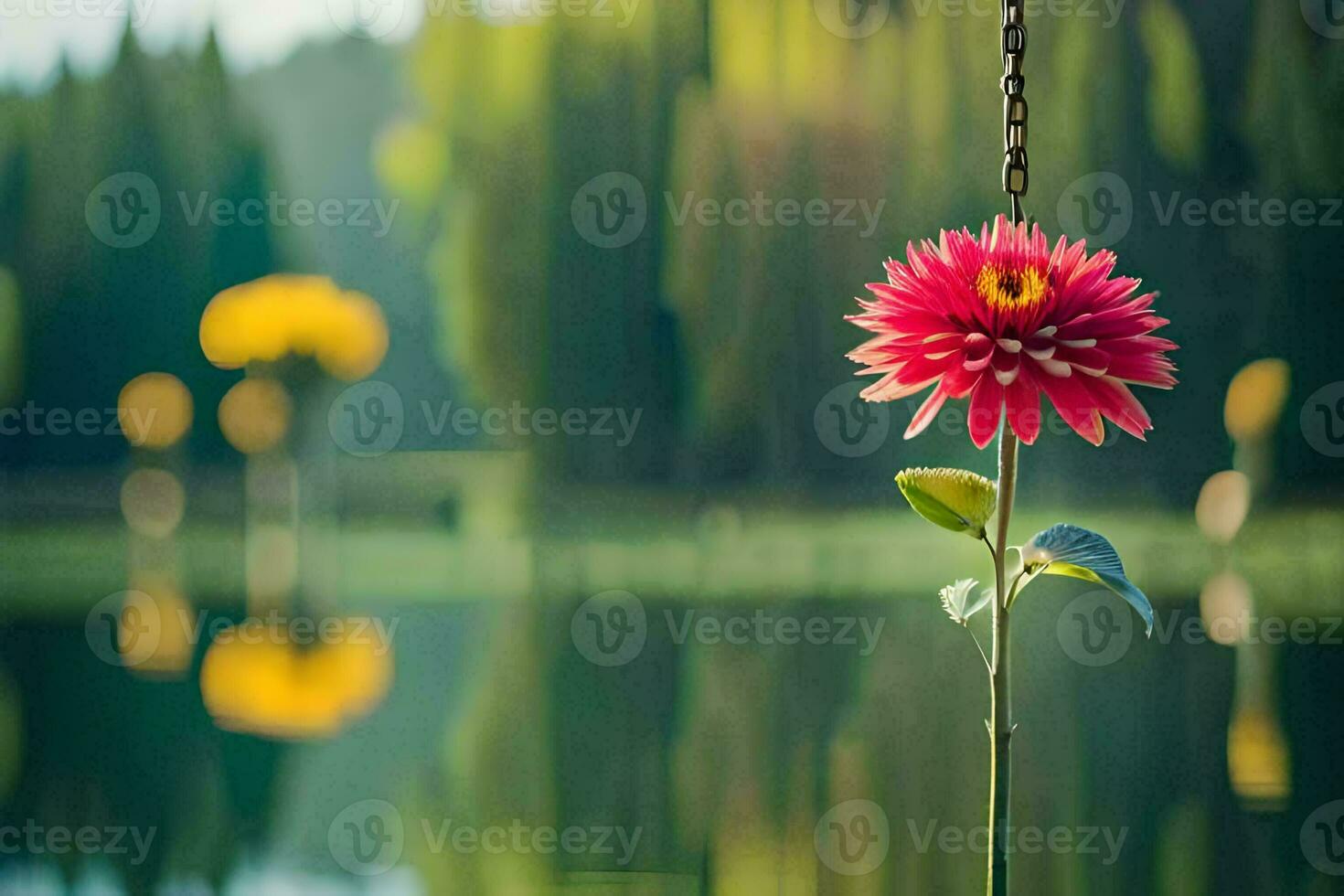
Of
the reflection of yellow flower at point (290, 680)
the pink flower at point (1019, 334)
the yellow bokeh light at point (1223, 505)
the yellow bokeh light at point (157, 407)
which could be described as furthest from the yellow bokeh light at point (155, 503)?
the pink flower at point (1019, 334)

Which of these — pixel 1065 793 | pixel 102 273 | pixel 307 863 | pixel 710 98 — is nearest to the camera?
pixel 307 863

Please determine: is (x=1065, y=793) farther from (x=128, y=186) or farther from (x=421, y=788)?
(x=128, y=186)

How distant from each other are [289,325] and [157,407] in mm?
→ 508

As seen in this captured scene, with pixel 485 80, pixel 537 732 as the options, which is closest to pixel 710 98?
pixel 485 80

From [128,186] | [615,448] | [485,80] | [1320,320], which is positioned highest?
[485,80]

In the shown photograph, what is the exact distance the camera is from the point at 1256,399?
133 inches

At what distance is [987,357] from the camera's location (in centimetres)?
57

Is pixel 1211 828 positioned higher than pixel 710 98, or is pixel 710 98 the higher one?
pixel 710 98

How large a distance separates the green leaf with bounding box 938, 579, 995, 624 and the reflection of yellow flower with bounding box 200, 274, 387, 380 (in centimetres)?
344

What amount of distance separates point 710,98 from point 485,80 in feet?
2.39

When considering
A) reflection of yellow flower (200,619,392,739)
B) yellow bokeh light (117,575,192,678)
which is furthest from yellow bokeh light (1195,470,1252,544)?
yellow bokeh light (117,575,192,678)

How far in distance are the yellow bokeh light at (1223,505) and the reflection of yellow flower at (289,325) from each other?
101 inches

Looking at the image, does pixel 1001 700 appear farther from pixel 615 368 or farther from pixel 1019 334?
pixel 615 368

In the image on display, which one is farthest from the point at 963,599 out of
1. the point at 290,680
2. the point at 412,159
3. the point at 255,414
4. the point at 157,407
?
the point at 157,407
